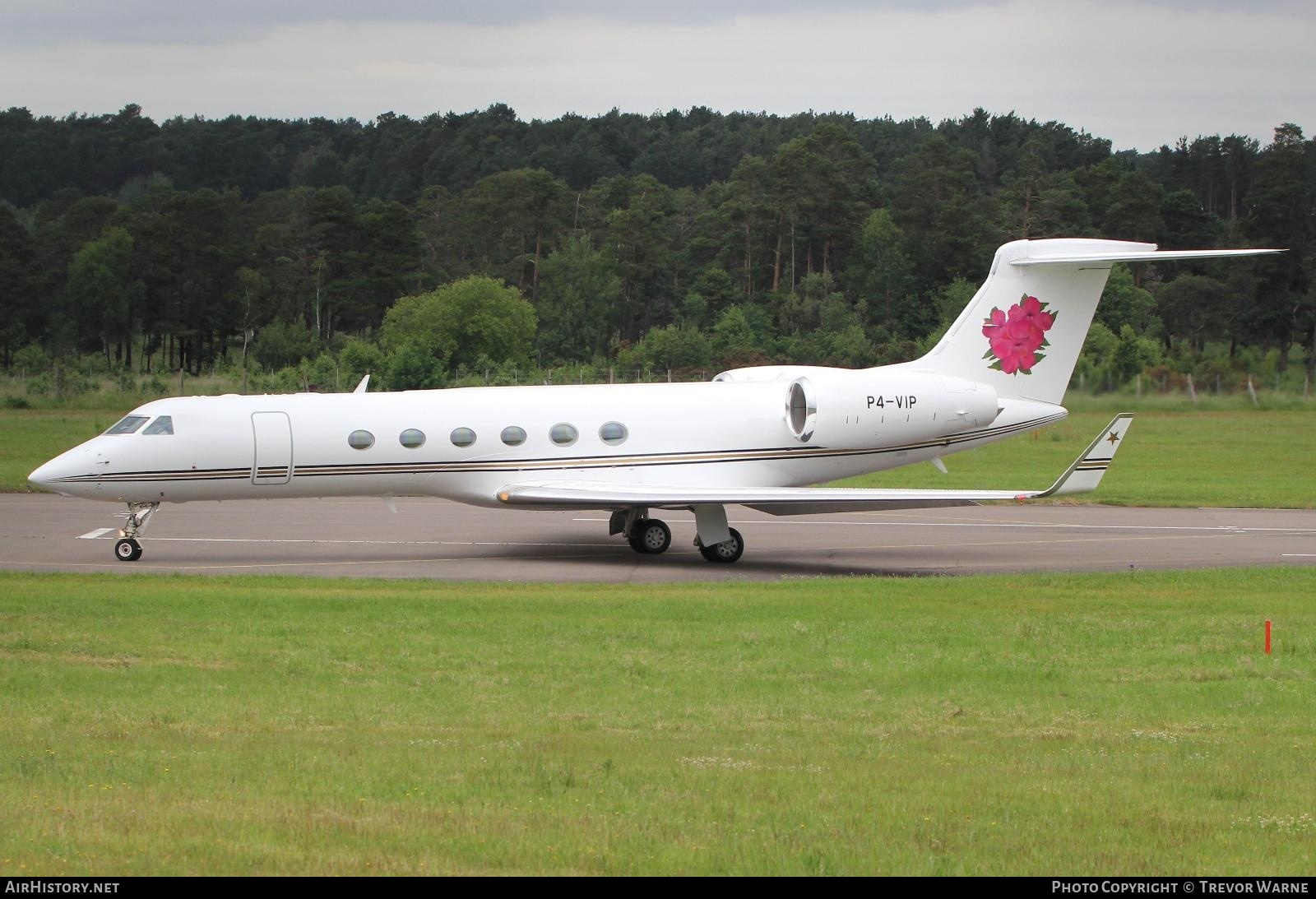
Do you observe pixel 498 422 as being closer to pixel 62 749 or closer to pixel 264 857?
pixel 62 749

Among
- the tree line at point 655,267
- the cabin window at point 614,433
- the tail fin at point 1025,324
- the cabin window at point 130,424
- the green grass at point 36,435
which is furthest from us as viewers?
the tree line at point 655,267

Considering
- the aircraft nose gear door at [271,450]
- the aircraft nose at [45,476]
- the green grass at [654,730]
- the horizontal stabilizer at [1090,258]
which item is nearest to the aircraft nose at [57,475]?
the aircraft nose at [45,476]

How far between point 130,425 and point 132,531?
1611mm

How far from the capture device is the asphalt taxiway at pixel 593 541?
22250mm

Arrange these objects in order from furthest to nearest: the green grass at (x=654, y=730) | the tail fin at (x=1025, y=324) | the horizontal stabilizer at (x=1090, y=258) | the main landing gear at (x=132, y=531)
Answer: the tail fin at (x=1025, y=324)
the horizontal stabilizer at (x=1090, y=258)
the main landing gear at (x=132, y=531)
the green grass at (x=654, y=730)

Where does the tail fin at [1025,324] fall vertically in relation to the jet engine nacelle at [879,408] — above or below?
above

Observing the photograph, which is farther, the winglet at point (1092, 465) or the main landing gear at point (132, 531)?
the main landing gear at point (132, 531)

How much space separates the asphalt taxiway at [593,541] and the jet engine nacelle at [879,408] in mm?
1940

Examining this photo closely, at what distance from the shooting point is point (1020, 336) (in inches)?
979

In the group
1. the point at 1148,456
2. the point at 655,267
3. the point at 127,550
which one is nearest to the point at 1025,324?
the point at 127,550

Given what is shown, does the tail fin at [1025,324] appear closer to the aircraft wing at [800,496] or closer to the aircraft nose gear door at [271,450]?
the aircraft wing at [800,496]

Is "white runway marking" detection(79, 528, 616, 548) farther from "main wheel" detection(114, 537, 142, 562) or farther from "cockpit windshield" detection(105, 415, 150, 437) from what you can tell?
"cockpit windshield" detection(105, 415, 150, 437)

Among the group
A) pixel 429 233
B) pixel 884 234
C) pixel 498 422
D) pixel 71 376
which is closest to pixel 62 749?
pixel 498 422

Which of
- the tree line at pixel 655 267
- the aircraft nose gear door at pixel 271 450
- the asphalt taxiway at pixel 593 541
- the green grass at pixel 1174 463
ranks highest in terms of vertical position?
the tree line at pixel 655 267
